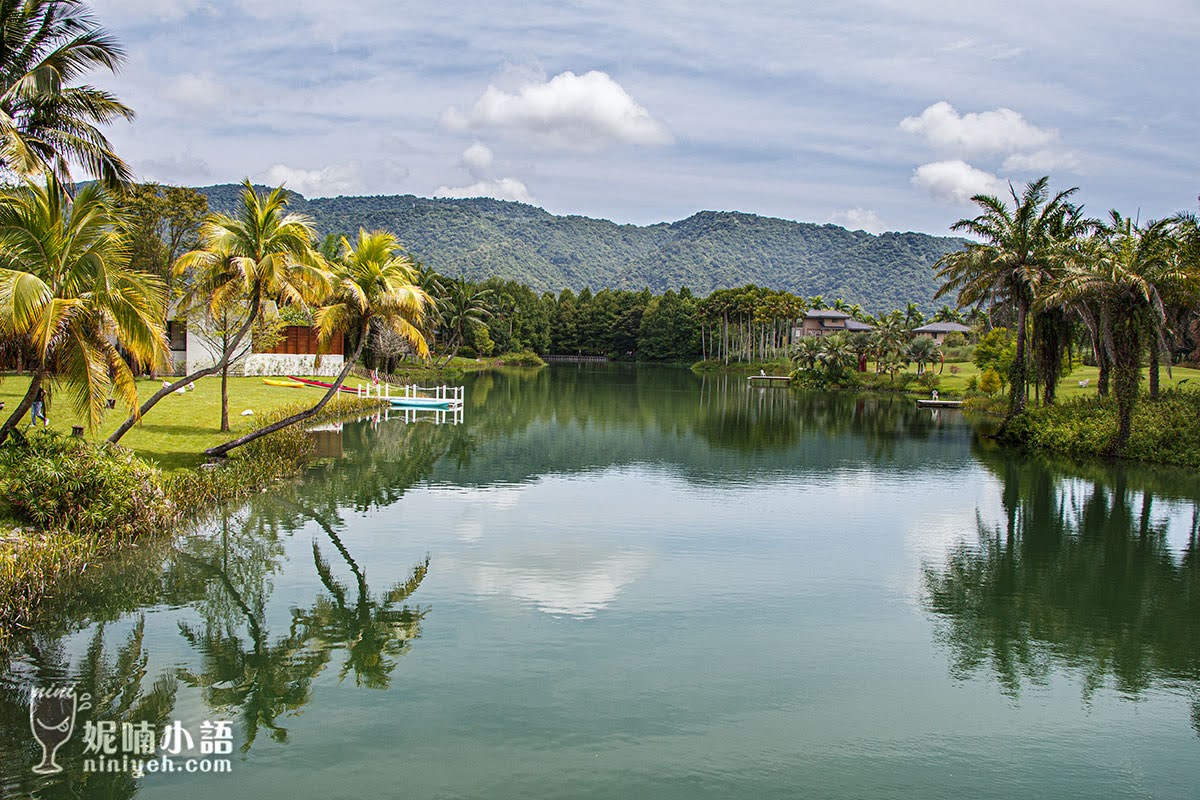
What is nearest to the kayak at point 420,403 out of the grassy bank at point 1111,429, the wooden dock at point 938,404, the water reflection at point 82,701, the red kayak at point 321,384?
the red kayak at point 321,384

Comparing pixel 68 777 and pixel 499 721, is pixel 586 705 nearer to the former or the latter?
pixel 499 721

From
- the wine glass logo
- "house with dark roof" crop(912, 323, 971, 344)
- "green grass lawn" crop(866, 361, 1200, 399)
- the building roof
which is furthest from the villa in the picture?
"house with dark roof" crop(912, 323, 971, 344)

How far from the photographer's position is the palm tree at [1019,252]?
3712cm

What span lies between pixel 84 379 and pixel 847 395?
205ft

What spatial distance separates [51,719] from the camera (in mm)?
10250

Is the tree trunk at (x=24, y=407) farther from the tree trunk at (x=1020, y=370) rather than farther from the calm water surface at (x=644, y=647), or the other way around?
the tree trunk at (x=1020, y=370)

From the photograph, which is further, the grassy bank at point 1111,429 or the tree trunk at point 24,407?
the grassy bank at point 1111,429

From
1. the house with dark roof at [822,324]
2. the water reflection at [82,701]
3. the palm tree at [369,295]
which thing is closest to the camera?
the water reflection at [82,701]

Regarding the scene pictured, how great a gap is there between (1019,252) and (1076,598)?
2488 centimetres

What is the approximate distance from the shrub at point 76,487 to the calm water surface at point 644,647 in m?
1.07

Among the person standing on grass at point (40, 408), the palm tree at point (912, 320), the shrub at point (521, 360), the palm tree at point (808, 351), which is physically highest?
the palm tree at point (912, 320)

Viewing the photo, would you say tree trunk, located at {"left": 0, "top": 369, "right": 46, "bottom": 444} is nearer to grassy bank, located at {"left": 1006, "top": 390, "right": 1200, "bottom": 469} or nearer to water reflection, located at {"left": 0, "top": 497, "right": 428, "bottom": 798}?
water reflection, located at {"left": 0, "top": 497, "right": 428, "bottom": 798}

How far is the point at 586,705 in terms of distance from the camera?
36.4 feet

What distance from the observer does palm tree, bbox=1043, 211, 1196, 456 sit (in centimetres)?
3200
